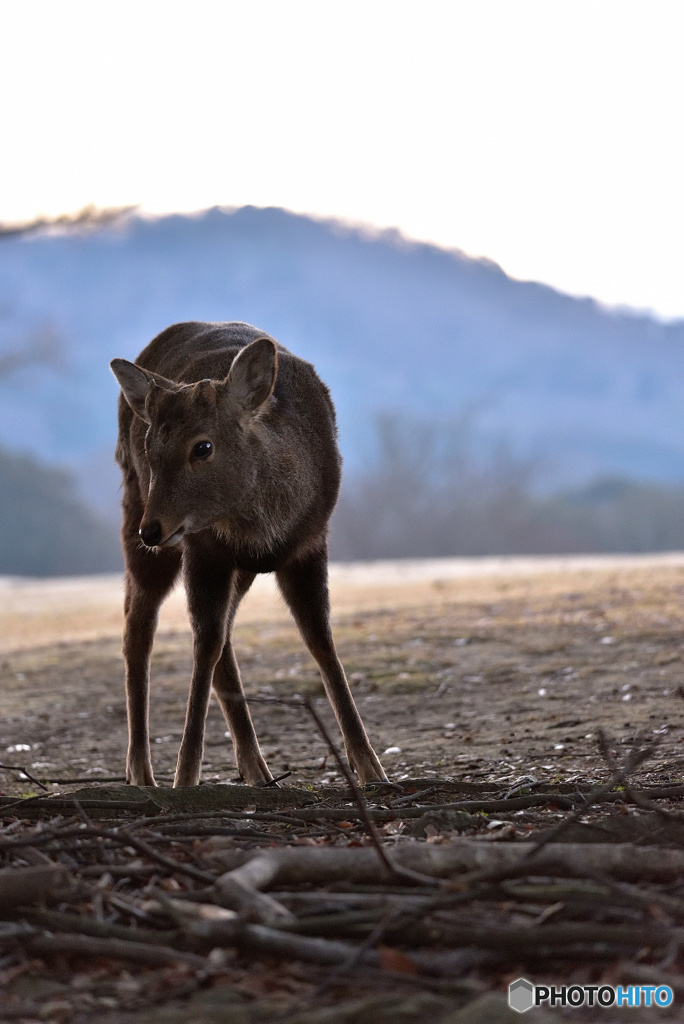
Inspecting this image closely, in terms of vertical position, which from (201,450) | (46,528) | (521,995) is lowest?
(46,528)

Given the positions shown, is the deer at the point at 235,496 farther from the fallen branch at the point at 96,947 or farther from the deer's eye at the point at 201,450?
the fallen branch at the point at 96,947

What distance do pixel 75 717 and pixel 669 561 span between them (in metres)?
12.6

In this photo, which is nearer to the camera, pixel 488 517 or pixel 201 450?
pixel 201 450

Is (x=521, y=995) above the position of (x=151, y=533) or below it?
below

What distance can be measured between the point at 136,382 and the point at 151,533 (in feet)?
3.26

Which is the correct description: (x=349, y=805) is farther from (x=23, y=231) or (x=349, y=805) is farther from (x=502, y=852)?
(x=23, y=231)

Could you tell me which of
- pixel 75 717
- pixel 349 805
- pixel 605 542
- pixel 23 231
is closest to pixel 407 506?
pixel 605 542

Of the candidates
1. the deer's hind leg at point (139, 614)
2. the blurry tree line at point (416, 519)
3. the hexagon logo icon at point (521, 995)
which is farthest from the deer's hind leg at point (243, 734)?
the blurry tree line at point (416, 519)

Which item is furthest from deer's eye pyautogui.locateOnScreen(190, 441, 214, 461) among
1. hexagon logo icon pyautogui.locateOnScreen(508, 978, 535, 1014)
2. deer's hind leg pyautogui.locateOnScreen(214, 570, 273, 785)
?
hexagon logo icon pyautogui.locateOnScreen(508, 978, 535, 1014)

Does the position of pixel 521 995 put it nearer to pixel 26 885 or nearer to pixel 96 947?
pixel 96 947

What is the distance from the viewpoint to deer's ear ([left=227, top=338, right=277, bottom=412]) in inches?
214

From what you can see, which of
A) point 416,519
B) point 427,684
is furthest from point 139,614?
point 416,519

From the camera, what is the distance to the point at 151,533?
5141mm

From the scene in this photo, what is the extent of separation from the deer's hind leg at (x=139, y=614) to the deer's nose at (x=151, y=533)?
3.85ft
